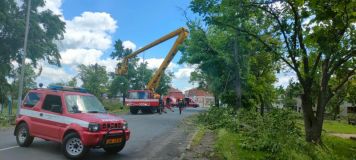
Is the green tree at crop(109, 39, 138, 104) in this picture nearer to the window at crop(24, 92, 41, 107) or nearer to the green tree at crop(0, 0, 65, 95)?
the green tree at crop(0, 0, 65, 95)

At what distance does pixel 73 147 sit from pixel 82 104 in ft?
5.08

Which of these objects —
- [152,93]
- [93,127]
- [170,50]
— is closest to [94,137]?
[93,127]

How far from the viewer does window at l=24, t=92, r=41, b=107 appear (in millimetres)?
12570

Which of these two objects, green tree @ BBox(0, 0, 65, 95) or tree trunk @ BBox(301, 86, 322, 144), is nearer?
tree trunk @ BBox(301, 86, 322, 144)

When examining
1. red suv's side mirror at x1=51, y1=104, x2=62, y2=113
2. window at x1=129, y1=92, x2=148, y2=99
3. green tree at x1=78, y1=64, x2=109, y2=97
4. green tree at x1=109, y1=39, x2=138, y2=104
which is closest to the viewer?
red suv's side mirror at x1=51, y1=104, x2=62, y2=113

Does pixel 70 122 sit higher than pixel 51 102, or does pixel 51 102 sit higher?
pixel 51 102

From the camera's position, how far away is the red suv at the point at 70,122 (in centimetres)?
1086

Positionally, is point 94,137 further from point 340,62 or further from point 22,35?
point 22,35

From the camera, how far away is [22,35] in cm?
3972

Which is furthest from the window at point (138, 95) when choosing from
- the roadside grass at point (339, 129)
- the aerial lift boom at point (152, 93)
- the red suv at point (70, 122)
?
the red suv at point (70, 122)

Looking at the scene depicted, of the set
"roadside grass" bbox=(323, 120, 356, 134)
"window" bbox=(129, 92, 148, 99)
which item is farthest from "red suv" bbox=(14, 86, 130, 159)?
"window" bbox=(129, 92, 148, 99)

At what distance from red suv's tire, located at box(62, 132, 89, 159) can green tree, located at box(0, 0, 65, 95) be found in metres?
28.4

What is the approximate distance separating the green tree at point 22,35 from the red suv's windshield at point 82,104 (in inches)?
1069

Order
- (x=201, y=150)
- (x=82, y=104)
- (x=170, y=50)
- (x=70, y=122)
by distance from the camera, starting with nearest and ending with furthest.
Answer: (x=70, y=122) → (x=82, y=104) → (x=201, y=150) → (x=170, y=50)
